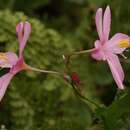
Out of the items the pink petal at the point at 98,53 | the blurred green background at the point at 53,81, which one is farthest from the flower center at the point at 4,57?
the blurred green background at the point at 53,81

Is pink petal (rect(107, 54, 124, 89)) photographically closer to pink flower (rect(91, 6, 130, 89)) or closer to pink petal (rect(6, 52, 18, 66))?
pink flower (rect(91, 6, 130, 89))

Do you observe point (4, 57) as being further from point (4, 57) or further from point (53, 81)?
point (53, 81)

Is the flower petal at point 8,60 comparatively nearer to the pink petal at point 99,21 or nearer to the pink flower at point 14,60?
the pink flower at point 14,60

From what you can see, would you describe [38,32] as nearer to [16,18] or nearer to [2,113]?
[16,18]

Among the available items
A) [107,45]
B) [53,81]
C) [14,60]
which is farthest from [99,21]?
[53,81]

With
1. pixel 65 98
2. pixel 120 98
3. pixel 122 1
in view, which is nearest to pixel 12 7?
pixel 122 1

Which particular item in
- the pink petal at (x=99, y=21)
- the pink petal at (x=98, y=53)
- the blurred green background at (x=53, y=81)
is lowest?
the blurred green background at (x=53, y=81)

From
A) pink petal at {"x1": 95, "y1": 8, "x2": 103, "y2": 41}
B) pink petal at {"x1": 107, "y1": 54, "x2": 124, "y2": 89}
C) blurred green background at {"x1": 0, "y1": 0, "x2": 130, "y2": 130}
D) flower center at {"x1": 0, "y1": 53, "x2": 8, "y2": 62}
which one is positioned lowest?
blurred green background at {"x1": 0, "y1": 0, "x2": 130, "y2": 130}

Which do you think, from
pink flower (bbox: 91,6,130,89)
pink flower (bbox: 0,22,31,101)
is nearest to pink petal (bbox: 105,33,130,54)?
pink flower (bbox: 91,6,130,89)
